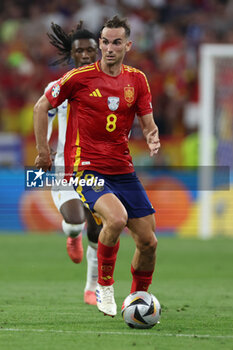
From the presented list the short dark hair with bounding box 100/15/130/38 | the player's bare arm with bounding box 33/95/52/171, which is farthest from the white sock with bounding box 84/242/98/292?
the short dark hair with bounding box 100/15/130/38

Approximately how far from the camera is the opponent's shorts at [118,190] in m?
6.77

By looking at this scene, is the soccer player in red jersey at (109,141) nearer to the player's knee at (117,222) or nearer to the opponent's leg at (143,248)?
the opponent's leg at (143,248)

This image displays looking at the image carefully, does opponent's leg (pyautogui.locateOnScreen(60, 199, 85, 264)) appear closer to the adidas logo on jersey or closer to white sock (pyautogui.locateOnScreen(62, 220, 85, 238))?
white sock (pyautogui.locateOnScreen(62, 220, 85, 238))

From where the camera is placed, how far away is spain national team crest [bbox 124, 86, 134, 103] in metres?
6.89

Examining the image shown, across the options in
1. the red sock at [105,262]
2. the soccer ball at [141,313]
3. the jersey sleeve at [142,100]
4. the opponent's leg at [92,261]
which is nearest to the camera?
the soccer ball at [141,313]

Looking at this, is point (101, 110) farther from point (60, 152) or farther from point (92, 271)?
point (92, 271)

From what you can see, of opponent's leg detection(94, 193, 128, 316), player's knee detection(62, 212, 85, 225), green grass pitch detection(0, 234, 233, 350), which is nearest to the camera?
green grass pitch detection(0, 234, 233, 350)

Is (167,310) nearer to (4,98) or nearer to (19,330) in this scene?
(19,330)

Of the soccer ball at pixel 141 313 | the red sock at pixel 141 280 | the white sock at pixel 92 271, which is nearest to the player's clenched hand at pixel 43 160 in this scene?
the red sock at pixel 141 280

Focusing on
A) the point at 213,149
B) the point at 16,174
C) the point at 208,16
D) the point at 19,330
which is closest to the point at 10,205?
the point at 16,174

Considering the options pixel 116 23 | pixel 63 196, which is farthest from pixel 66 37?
pixel 116 23

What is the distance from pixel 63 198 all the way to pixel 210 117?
8.07 metres

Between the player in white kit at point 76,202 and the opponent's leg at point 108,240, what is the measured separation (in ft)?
4.81

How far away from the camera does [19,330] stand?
250 inches
